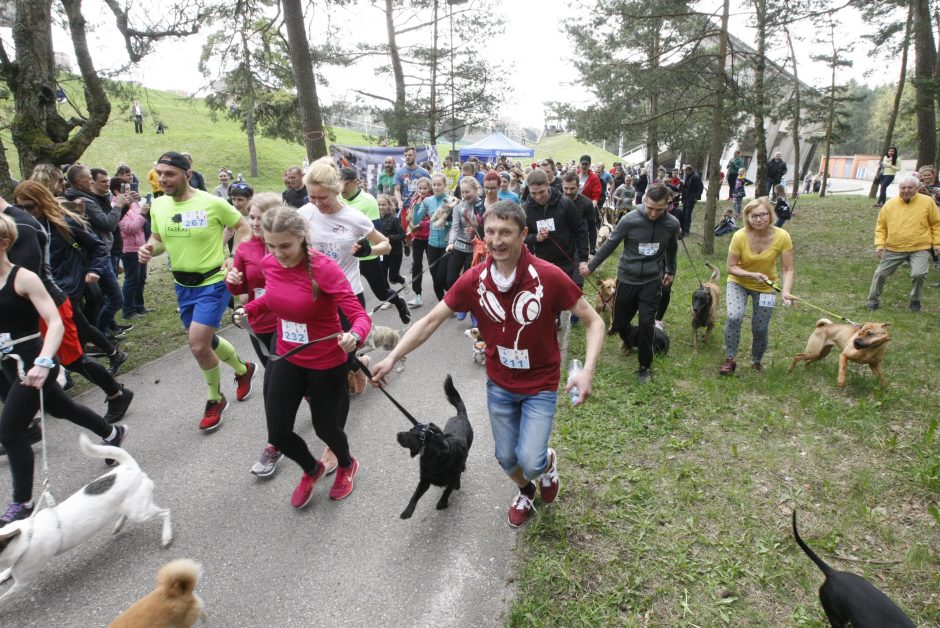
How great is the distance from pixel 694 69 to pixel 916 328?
23.2 feet

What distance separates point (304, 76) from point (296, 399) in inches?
326

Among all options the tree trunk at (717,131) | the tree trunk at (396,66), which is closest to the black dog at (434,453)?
the tree trunk at (717,131)

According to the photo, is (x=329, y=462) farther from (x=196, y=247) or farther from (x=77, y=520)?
(x=196, y=247)

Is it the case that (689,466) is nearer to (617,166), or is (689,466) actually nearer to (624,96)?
(624,96)

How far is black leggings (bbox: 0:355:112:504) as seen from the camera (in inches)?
122

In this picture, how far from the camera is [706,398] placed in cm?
504

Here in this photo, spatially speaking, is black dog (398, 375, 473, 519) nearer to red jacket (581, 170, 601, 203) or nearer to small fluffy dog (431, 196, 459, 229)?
small fluffy dog (431, 196, 459, 229)

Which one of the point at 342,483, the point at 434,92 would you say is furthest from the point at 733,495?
the point at 434,92

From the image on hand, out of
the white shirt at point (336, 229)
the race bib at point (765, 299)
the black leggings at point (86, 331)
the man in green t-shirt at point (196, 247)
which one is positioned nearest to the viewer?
the man in green t-shirt at point (196, 247)

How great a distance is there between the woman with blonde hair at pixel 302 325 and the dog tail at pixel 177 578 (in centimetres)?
108

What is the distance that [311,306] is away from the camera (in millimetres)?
3092

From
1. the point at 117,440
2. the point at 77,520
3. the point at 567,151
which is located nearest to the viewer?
the point at 77,520

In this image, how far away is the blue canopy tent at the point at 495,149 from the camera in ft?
82.8

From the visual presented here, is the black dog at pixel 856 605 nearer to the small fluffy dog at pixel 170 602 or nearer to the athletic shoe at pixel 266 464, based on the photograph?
the small fluffy dog at pixel 170 602
